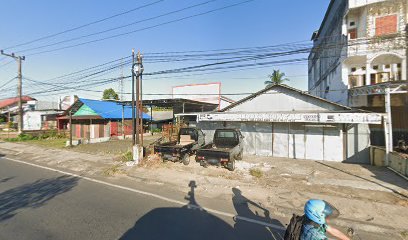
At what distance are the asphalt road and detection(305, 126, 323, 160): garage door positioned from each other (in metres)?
7.99

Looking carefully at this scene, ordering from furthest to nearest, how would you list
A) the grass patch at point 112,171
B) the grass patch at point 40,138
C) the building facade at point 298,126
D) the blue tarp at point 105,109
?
the blue tarp at point 105,109 < the grass patch at point 40,138 < the building facade at point 298,126 < the grass patch at point 112,171

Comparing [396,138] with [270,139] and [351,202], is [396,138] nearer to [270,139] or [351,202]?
[270,139]

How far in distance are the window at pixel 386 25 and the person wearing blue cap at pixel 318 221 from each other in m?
18.2

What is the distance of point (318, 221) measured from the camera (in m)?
2.72

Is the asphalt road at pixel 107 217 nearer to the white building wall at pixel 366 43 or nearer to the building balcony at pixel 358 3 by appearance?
the white building wall at pixel 366 43

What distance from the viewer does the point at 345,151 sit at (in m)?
12.6

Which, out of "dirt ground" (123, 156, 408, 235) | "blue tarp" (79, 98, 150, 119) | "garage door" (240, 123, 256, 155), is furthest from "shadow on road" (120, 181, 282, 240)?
"blue tarp" (79, 98, 150, 119)

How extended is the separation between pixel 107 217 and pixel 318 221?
4.86 metres

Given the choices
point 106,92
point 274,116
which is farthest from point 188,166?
point 106,92

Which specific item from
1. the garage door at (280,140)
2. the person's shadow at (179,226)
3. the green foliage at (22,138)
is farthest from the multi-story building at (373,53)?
the green foliage at (22,138)

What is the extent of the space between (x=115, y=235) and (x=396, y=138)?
17509mm

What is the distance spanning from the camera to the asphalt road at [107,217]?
4703 mm

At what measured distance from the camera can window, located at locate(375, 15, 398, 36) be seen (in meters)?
15.1

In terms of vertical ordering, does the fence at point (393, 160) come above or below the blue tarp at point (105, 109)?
below
